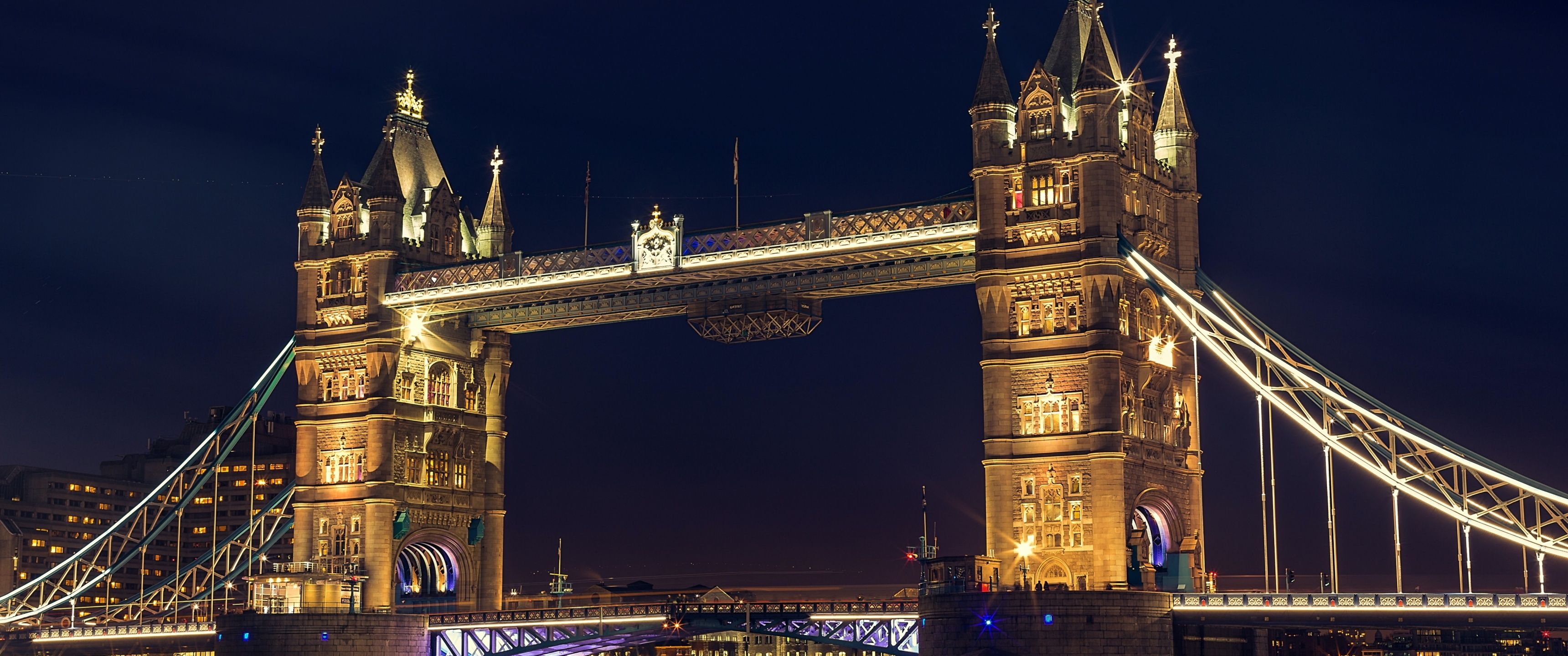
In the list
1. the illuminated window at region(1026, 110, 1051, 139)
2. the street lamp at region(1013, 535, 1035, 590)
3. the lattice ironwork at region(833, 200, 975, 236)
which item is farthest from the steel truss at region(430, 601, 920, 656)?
the illuminated window at region(1026, 110, 1051, 139)

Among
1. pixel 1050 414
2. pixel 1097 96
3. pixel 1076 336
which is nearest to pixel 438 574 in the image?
pixel 1050 414

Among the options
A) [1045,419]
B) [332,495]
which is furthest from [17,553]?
[1045,419]

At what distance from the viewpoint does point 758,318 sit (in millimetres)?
88312

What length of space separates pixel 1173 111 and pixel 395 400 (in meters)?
37.3

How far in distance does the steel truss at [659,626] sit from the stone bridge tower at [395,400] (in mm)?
3587

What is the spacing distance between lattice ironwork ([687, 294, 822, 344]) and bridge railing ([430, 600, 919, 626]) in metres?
11.2

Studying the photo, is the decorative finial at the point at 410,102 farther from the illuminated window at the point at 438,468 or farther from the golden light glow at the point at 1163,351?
the golden light glow at the point at 1163,351

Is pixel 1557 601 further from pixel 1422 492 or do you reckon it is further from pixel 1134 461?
pixel 1134 461

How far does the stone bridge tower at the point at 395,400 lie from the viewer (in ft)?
316

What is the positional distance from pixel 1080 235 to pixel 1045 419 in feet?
22.8

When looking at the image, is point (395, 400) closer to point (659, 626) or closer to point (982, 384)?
point (659, 626)

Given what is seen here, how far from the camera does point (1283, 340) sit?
7844 cm

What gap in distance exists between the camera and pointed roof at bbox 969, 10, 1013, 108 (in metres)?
80.5

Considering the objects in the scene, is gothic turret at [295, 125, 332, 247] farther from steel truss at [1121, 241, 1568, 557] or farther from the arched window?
steel truss at [1121, 241, 1568, 557]
